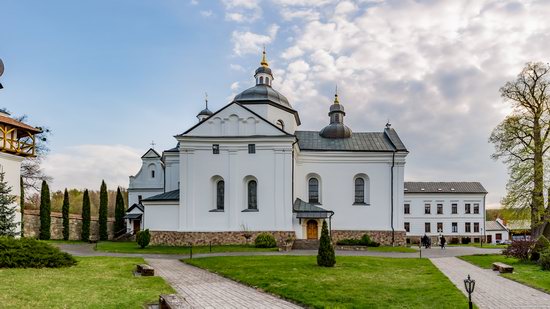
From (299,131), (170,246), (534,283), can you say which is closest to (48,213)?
(170,246)

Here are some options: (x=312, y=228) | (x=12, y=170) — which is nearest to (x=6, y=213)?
(x=12, y=170)

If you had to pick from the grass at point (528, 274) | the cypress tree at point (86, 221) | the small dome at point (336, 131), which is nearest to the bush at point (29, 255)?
the grass at point (528, 274)

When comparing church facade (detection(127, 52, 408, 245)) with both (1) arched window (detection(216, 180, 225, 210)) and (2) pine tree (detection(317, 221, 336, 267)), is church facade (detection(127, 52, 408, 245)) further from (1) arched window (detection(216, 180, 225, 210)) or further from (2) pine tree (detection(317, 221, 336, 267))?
(2) pine tree (detection(317, 221, 336, 267))

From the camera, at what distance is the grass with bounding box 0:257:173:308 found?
9469mm

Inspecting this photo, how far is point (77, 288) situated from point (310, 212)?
20857 millimetres

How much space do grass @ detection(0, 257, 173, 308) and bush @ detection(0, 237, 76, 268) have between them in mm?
608

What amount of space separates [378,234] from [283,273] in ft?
65.7

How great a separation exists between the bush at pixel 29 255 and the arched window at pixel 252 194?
1567 centimetres

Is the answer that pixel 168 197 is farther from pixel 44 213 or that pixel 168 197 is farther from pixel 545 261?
pixel 545 261

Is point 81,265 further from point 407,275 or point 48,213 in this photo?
point 48,213

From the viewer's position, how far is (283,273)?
14.6 meters

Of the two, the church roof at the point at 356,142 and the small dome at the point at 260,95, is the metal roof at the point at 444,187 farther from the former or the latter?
the small dome at the point at 260,95

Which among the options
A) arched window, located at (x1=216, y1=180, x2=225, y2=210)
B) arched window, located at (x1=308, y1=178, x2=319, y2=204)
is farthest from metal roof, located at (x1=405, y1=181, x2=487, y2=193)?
arched window, located at (x1=216, y1=180, x2=225, y2=210)

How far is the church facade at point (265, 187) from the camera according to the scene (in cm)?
2998
